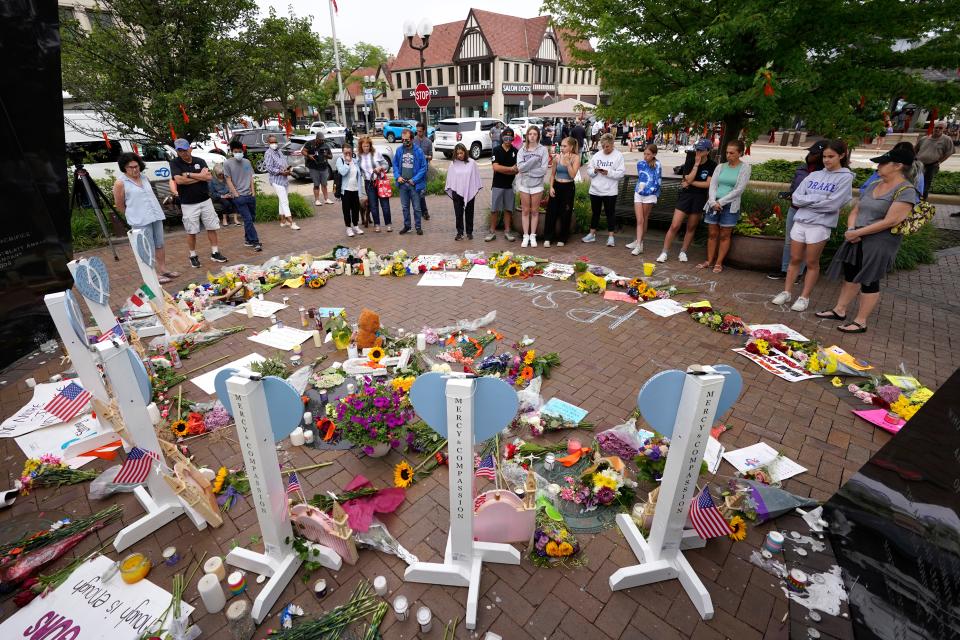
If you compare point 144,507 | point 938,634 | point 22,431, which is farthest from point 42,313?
point 938,634

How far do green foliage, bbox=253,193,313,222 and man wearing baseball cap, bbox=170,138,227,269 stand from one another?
3294 mm

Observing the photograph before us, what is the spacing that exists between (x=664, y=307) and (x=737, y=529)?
138 inches

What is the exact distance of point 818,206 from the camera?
518cm

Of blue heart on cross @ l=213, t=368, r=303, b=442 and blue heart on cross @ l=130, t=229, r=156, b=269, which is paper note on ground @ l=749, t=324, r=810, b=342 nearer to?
blue heart on cross @ l=213, t=368, r=303, b=442

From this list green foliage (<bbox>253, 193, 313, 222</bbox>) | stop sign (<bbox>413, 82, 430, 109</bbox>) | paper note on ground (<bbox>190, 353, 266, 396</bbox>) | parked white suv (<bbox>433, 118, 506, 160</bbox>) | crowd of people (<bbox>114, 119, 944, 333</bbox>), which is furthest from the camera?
parked white suv (<bbox>433, 118, 506, 160</bbox>)

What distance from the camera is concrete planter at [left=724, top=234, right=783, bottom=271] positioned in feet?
22.1

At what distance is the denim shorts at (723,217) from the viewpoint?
6.64m

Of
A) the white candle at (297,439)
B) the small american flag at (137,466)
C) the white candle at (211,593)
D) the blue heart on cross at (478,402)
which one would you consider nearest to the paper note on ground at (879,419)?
the blue heart on cross at (478,402)

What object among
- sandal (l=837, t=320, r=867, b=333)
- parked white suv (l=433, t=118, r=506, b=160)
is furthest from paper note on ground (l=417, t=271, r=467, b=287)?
parked white suv (l=433, t=118, r=506, b=160)

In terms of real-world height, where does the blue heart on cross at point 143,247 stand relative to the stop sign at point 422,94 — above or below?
below

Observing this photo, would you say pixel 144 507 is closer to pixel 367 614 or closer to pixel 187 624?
pixel 187 624

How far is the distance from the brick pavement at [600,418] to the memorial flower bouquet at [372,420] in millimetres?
292

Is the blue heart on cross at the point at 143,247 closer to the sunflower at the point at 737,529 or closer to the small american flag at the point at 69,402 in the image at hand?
the small american flag at the point at 69,402

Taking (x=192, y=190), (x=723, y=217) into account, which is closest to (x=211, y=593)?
(x=192, y=190)
